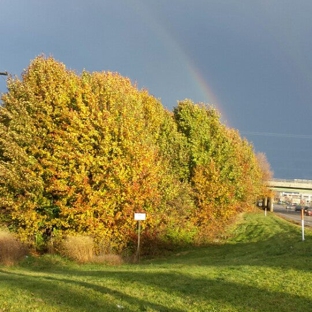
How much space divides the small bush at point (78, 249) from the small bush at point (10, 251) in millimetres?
2233

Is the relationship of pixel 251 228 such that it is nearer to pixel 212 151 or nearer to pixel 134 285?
pixel 212 151

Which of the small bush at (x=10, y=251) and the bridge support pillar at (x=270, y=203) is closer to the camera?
the small bush at (x=10, y=251)

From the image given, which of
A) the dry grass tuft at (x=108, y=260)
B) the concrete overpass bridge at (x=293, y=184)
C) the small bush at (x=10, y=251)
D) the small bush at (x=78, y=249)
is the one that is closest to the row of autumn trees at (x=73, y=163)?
the small bush at (x=78, y=249)

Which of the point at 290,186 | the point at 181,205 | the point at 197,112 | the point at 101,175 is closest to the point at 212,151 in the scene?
the point at 197,112

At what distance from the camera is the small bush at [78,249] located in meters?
23.0

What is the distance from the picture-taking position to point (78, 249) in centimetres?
2345

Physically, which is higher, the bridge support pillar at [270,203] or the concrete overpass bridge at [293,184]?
the concrete overpass bridge at [293,184]

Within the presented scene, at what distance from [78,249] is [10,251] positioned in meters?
3.60

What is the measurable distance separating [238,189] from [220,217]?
494 centimetres

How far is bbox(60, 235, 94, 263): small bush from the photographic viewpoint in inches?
907

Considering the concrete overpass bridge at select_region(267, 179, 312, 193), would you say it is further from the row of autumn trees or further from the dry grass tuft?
the dry grass tuft

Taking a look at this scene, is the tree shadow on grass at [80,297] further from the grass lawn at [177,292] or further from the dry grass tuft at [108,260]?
the dry grass tuft at [108,260]

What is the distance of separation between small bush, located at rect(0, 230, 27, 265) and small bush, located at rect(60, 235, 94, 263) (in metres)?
2.23

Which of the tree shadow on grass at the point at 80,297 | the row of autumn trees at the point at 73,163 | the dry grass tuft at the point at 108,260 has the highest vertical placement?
the row of autumn trees at the point at 73,163
